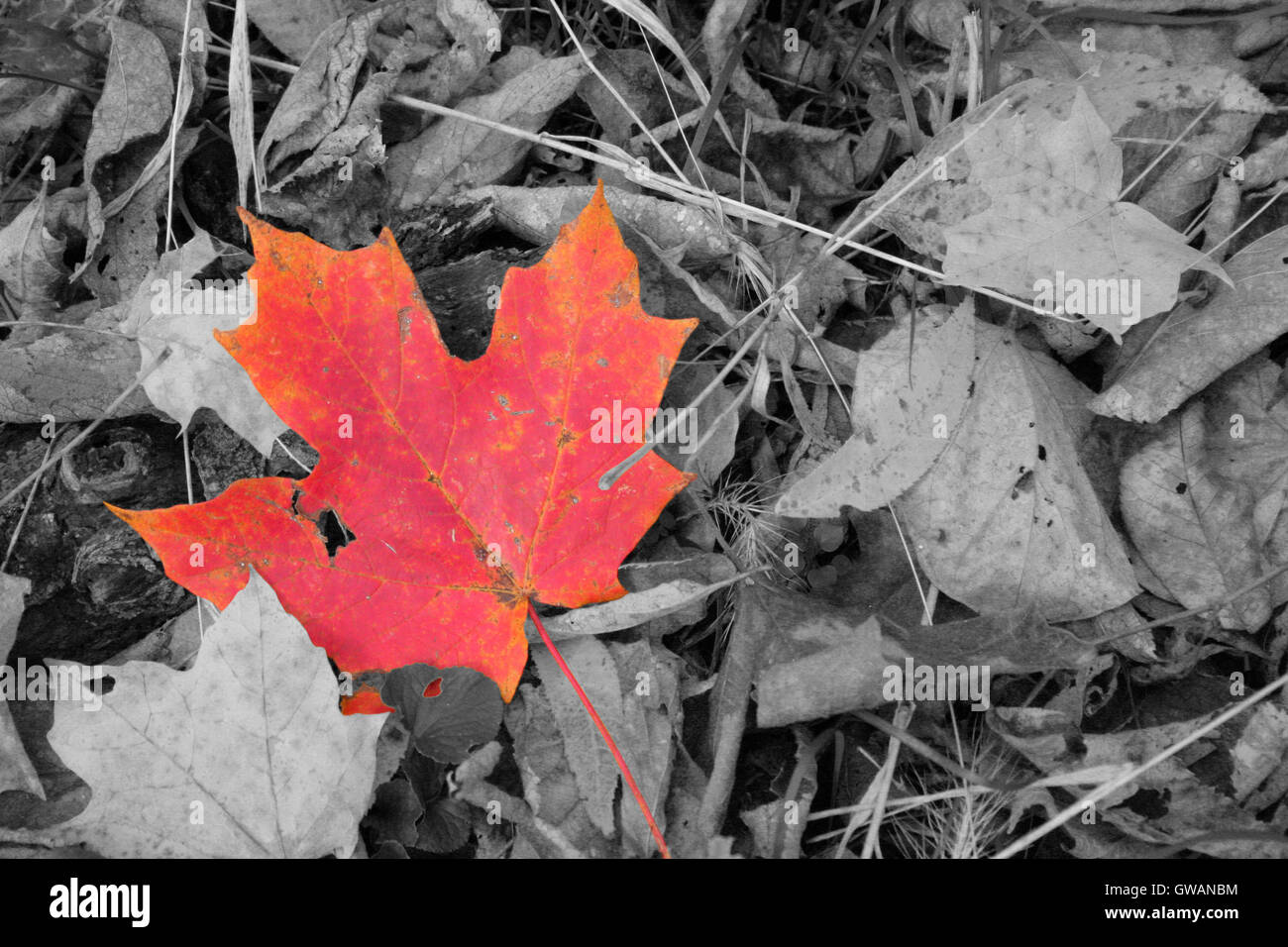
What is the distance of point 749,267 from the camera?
1.77m

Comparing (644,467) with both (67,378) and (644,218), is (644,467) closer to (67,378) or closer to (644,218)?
(644,218)

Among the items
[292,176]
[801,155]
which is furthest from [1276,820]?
[292,176]

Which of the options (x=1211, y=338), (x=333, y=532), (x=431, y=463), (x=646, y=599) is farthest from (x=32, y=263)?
(x=1211, y=338)

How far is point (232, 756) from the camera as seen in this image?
1482 millimetres

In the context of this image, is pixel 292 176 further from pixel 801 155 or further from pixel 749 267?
pixel 801 155

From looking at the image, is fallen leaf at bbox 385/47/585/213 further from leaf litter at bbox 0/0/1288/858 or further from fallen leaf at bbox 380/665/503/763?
fallen leaf at bbox 380/665/503/763

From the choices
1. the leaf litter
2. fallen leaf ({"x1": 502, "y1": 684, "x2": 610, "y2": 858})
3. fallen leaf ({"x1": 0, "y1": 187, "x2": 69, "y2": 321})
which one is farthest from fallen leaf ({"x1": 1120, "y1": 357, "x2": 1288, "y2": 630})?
fallen leaf ({"x1": 0, "y1": 187, "x2": 69, "y2": 321})

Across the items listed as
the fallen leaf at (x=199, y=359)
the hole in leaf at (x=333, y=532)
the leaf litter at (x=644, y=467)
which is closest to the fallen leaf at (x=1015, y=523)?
the leaf litter at (x=644, y=467)

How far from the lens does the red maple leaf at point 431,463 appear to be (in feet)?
4.89

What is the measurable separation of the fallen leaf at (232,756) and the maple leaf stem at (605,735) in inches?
12.2

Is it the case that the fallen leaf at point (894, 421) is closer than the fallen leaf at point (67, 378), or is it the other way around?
the fallen leaf at point (894, 421)

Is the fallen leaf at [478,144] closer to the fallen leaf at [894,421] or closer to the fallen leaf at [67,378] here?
the fallen leaf at [67,378]

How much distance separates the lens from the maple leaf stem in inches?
58.7

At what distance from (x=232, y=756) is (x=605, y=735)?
0.62 metres
